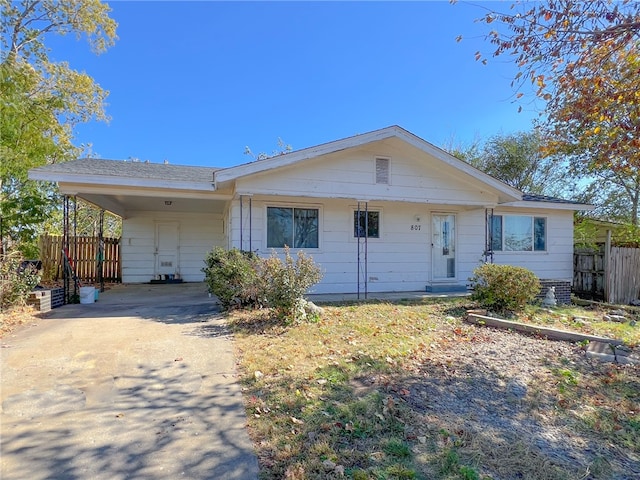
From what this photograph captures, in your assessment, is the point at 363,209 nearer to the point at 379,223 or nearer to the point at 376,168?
the point at 379,223

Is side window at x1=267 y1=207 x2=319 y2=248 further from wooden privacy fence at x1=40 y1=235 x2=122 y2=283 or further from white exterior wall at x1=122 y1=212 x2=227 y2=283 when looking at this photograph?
wooden privacy fence at x1=40 y1=235 x2=122 y2=283

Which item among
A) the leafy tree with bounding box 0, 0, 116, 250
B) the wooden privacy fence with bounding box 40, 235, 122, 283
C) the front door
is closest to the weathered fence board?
the front door

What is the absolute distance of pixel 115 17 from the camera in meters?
17.0

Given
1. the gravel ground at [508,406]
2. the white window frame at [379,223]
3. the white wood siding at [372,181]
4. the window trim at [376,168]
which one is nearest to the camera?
the gravel ground at [508,406]

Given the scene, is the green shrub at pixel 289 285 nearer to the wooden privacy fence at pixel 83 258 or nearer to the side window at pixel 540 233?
the wooden privacy fence at pixel 83 258

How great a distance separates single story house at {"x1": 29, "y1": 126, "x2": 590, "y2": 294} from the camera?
875 cm

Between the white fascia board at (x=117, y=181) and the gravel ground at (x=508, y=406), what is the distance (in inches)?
264

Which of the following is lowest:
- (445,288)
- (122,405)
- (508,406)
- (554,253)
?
(508,406)

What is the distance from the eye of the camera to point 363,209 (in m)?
10.3

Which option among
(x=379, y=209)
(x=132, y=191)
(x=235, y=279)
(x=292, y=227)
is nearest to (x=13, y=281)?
(x=132, y=191)

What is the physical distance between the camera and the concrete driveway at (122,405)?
237cm

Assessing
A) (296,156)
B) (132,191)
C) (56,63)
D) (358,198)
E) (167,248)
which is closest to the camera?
(296,156)

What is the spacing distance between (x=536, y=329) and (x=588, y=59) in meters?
4.31

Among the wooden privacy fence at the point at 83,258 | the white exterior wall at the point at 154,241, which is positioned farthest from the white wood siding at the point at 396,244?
the wooden privacy fence at the point at 83,258
